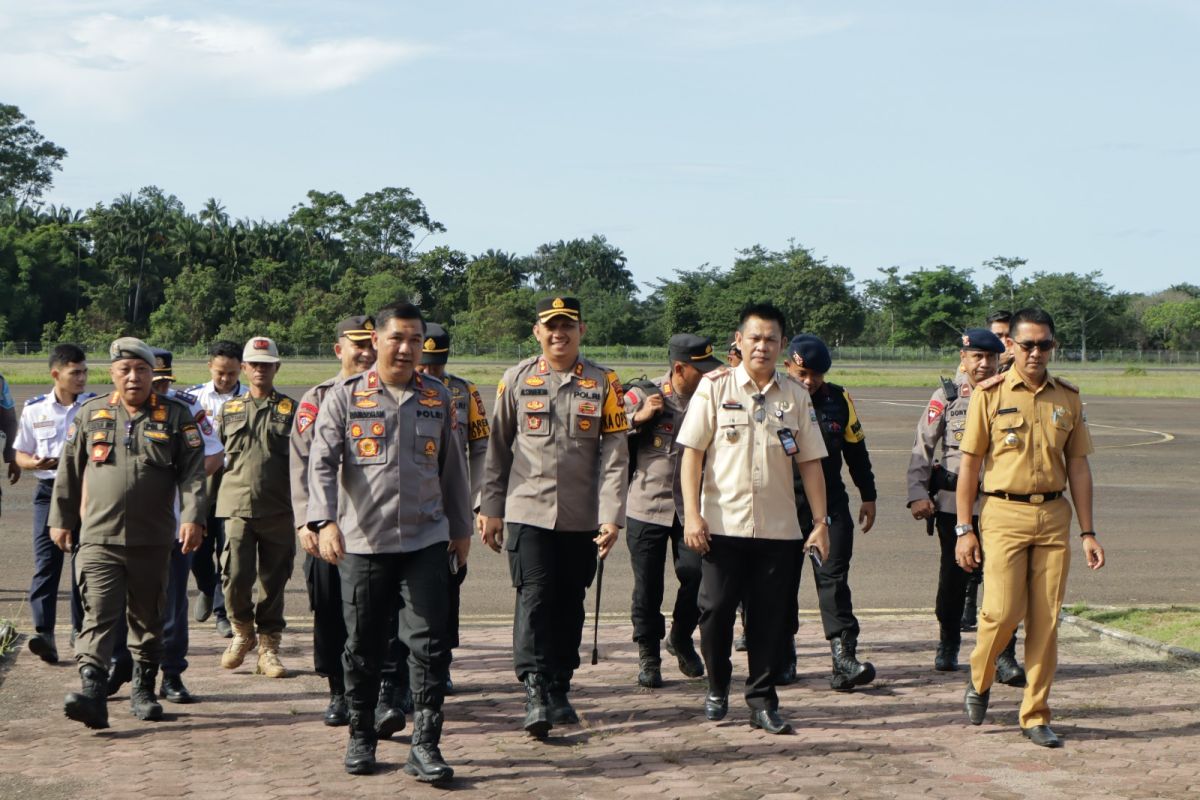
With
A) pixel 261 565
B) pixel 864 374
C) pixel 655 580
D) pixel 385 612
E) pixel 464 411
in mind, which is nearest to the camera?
pixel 385 612

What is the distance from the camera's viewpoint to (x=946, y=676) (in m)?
7.74

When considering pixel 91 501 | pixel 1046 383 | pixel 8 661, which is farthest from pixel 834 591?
pixel 8 661

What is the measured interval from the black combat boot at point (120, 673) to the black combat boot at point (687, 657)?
3013 millimetres

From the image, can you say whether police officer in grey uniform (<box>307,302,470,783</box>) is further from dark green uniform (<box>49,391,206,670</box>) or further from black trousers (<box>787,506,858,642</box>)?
black trousers (<box>787,506,858,642</box>)

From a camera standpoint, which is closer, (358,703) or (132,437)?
(358,703)

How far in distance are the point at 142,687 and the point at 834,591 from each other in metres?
3.73

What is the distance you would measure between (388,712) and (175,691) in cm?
146

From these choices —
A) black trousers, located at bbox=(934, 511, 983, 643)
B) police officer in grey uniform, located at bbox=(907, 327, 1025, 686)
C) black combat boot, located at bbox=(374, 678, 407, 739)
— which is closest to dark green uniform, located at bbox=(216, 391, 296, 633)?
black combat boot, located at bbox=(374, 678, 407, 739)

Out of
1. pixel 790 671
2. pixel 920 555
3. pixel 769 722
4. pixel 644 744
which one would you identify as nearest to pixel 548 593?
pixel 644 744

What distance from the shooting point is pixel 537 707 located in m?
6.38

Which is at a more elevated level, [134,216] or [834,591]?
[134,216]

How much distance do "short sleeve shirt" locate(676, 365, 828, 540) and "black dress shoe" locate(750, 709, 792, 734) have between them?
2.78 feet

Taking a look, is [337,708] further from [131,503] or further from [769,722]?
[769,722]

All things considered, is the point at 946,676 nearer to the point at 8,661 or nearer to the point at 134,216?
the point at 8,661
